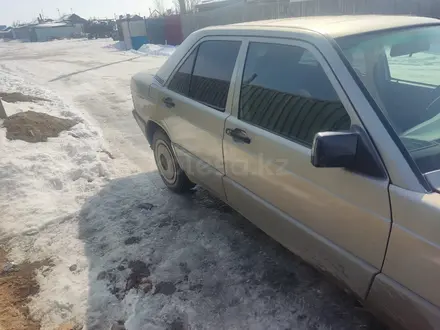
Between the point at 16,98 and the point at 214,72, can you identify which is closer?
the point at 214,72

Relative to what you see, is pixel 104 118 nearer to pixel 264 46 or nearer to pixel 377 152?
pixel 264 46

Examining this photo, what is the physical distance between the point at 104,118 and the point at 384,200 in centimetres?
666

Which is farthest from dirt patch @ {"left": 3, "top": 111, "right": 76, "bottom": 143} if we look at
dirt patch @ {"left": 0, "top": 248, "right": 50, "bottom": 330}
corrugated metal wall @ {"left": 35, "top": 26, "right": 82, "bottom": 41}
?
corrugated metal wall @ {"left": 35, "top": 26, "right": 82, "bottom": 41}

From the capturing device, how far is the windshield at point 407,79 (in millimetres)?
1743

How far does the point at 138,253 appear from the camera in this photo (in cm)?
311

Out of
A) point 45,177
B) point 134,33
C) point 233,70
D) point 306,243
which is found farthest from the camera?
point 134,33

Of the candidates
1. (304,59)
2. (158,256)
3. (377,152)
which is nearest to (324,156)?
(377,152)

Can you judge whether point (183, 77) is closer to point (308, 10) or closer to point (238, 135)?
point (238, 135)

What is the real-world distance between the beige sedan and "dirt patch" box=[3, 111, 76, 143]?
3547mm

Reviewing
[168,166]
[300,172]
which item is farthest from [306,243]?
[168,166]

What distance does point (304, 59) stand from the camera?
2186 mm

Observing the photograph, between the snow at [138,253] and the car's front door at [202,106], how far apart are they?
53 centimetres

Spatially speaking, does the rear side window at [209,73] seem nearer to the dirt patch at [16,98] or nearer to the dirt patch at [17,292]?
the dirt patch at [17,292]

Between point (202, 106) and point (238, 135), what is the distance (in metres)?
0.61
